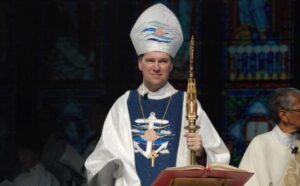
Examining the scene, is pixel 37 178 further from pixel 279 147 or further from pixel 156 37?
pixel 156 37

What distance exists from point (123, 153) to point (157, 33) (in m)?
0.97

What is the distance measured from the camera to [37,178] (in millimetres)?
16484

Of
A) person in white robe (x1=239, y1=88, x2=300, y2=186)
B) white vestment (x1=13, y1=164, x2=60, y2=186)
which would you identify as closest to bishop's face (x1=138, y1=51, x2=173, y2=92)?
person in white robe (x1=239, y1=88, x2=300, y2=186)

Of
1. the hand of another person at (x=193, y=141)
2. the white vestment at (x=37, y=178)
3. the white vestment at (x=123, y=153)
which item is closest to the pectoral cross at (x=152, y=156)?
the white vestment at (x=123, y=153)

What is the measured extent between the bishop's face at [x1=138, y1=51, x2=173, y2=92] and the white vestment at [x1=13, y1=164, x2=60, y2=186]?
273 centimetres

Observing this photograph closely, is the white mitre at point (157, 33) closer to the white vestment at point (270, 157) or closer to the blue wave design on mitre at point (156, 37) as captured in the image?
A: the blue wave design on mitre at point (156, 37)

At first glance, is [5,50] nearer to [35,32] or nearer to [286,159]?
[35,32]

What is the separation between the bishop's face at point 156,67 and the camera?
13875 mm

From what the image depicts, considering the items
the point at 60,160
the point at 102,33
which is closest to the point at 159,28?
the point at 60,160

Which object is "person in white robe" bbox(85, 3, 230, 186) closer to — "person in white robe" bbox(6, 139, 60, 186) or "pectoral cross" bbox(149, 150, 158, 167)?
"pectoral cross" bbox(149, 150, 158, 167)

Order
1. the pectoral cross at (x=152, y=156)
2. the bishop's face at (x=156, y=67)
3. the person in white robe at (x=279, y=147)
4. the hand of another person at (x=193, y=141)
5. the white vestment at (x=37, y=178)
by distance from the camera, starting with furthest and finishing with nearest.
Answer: the white vestment at (x=37, y=178) < the person in white robe at (x=279, y=147) < the pectoral cross at (x=152, y=156) < the bishop's face at (x=156, y=67) < the hand of another person at (x=193, y=141)

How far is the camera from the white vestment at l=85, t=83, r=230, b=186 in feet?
45.7

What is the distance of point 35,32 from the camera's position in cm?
1816

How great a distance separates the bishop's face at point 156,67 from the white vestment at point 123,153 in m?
0.20
